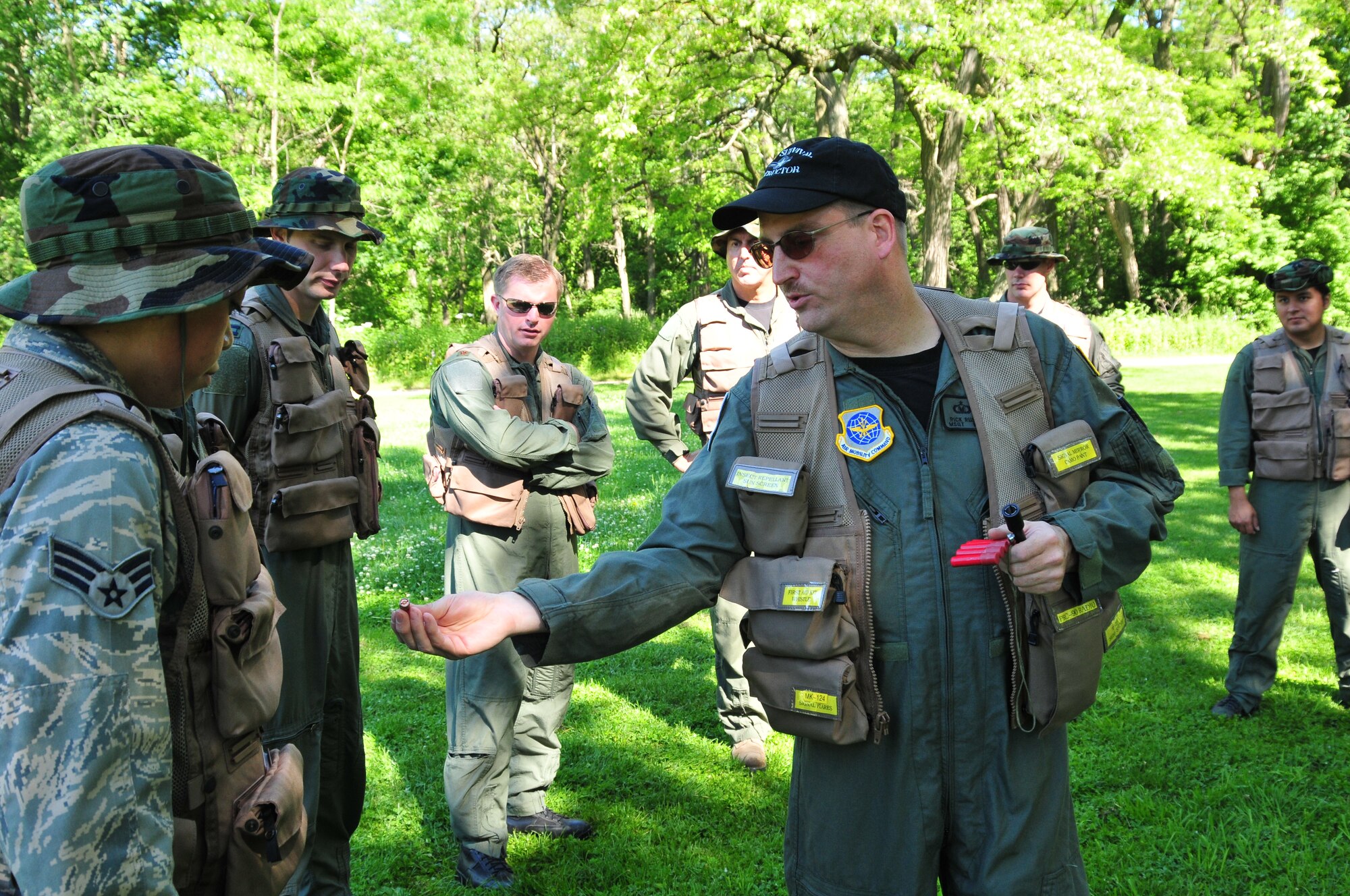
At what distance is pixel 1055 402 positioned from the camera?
2730 mm

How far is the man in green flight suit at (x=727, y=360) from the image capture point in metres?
5.82

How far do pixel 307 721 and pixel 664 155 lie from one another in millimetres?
26897

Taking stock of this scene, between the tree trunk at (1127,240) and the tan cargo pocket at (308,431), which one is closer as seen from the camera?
the tan cargo pocket at (308,431)

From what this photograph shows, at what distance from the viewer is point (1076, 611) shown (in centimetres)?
255

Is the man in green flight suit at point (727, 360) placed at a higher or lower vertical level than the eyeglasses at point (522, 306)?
lower

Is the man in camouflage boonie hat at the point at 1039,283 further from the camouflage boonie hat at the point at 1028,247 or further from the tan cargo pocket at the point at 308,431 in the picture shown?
the tan cargo pocket at the point at 308,431

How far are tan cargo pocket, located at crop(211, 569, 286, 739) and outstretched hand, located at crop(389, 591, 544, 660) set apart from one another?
27 centimetres

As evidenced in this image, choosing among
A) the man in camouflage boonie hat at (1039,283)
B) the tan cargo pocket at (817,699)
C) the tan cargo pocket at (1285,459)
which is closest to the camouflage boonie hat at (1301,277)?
the tan cargo pocket at (1285,459)

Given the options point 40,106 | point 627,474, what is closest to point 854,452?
point 627,474

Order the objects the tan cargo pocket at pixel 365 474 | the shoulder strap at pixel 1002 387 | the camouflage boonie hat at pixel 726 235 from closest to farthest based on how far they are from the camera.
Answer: the shoulder strap at pixel 1002 387
the tan cargo pocket at pixel 365 474
the camouflage boonie hat at pixel 726 235

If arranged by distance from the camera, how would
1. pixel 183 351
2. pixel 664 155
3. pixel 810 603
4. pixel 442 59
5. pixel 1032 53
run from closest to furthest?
pixel 183 351, pixel 810 603, pixel 1032 53, pixel 664 155, pixel 442 59

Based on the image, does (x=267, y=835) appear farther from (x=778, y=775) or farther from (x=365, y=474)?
(x=778, y=775)

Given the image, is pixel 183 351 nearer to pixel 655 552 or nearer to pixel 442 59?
pixel 655 552

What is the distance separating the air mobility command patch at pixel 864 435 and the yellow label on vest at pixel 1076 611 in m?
0.59
